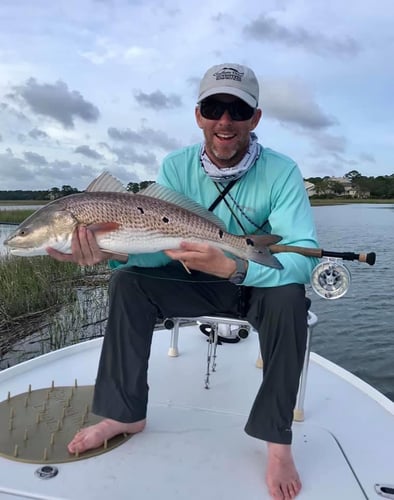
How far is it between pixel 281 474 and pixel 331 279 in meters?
1.04

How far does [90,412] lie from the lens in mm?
3129

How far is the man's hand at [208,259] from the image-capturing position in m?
2.63

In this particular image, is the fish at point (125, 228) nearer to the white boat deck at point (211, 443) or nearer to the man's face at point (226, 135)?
the man's face at point (226, 135)

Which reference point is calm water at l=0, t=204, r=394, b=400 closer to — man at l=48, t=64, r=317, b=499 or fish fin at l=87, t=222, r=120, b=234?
man at l=48, t=64, r=317, b=499

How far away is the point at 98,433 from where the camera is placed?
2715 mm

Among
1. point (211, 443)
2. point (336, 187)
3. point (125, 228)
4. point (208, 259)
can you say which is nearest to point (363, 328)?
point (211, 443)

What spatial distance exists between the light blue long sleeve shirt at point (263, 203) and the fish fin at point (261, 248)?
1.6 inches

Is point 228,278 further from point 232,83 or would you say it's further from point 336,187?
point 336,187

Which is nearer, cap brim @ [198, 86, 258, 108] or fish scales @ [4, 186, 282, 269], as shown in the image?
fish scales @ [4, 186, 282, 269]

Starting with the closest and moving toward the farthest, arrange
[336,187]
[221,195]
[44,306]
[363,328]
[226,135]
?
[226,135] < [221,195] < [363,328] < [44,306] < [336,187]

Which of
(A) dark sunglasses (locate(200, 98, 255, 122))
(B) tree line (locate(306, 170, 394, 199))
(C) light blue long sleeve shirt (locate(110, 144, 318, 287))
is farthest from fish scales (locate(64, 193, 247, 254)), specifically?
(B) tree line (locate(306, 170, 394, 199))

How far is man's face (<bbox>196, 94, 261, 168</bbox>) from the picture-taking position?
299cm

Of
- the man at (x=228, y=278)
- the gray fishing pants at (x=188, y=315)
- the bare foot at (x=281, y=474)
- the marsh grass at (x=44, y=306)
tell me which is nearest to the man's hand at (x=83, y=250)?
the man at (x=228, y=278)

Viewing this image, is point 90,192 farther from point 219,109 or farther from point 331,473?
point 331,473
